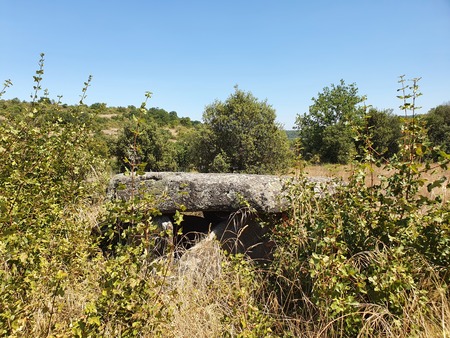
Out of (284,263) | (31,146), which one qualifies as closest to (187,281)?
(284,263)

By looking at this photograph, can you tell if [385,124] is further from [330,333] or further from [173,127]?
[173,127]

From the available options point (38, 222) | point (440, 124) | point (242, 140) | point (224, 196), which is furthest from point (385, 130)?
point (38, 222)

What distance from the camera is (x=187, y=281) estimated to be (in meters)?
3.12

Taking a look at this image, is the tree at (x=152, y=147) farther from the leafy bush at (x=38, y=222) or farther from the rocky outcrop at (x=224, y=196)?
the rocky outcrop at (x=224, y=196)

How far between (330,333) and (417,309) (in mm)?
664

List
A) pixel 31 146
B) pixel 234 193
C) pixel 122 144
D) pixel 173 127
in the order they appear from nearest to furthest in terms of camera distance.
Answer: pixel 31 146
pixel 234 193
pixel 122 144
pixel 173 127

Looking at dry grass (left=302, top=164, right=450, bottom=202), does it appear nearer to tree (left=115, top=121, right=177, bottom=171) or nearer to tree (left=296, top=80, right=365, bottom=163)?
tree (left=115, top=121, right=177, bottom=171)

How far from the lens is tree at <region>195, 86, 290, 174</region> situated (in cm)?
976

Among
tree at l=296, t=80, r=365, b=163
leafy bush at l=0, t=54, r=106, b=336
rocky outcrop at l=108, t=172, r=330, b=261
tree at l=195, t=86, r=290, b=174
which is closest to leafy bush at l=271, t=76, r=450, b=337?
rocky outcrop at l=108, t=172, r=330, b=261

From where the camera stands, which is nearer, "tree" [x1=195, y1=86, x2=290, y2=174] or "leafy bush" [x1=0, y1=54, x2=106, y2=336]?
"leafy bush" [x1=0, y1=54, x2=106, y2=336]

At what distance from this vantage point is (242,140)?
9.74 meters

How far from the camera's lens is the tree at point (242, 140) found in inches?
384

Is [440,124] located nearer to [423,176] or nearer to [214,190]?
[423,176]

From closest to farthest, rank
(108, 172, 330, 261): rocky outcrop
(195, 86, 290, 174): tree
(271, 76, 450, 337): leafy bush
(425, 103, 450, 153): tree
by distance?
(271, 76, 450, 337): leafy bush < (108, 172, 330, 261): rocky outcrop < (195, 86, 290, 174): tree < (425, 103, 450, 153): tree
